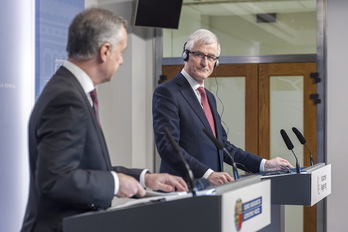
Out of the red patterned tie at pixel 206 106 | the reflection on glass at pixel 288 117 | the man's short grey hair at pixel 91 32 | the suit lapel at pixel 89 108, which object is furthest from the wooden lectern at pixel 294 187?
the reflection on glass at pixel 288 117

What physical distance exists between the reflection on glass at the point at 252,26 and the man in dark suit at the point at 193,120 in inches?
112

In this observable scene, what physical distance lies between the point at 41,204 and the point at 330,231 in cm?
461

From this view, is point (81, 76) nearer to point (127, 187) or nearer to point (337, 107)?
point (127, 187)

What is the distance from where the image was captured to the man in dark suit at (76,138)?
178cm

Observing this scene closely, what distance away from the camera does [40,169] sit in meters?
1.79

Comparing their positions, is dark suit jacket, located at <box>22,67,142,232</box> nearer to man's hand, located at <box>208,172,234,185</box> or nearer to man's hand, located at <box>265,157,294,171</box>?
man's hand, located at <box>208,172,234,185</box>

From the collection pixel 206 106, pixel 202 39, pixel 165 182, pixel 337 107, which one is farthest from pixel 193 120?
pixel 337 107

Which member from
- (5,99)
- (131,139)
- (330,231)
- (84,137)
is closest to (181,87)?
(5,99)

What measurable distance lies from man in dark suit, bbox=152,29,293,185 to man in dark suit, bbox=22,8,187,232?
1102mm

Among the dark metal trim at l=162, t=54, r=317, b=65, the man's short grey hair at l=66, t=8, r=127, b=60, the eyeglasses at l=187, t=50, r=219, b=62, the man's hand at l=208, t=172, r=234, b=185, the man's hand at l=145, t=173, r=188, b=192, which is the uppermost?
the dark metal trim at l=162, t=54, r=317, b=65

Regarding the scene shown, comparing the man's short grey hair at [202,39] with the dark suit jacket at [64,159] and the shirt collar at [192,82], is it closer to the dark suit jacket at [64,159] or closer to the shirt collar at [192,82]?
the shirt collar at [192,82]

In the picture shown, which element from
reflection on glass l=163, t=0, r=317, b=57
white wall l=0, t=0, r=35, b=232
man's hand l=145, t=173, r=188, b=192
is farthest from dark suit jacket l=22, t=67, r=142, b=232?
reflection on glass l=163, t=0, r=317, b=57

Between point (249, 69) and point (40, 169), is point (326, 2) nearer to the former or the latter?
point (249, 69)

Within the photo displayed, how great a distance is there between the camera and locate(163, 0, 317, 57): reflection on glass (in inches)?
240
